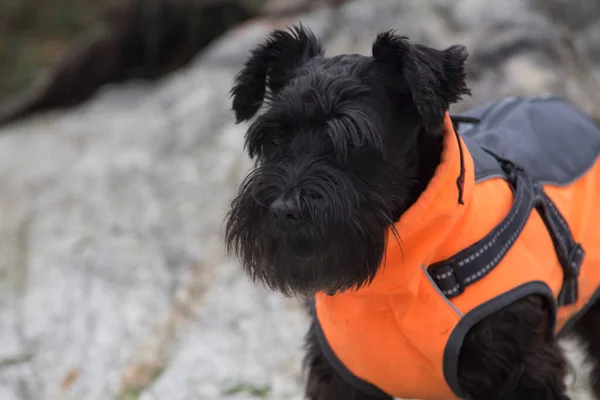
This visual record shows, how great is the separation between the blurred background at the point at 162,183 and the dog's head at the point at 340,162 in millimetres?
1581

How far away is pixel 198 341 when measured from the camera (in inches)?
156

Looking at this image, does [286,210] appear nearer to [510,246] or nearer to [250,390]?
[510,246]

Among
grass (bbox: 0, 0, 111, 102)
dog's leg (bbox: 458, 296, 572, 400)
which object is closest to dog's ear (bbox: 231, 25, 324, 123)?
dog's leg (bbox: 458, 296, 572, 400)

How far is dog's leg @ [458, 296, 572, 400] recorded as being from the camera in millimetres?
2408

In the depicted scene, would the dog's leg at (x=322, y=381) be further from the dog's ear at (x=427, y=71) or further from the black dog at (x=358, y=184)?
the dog's ear at (x=427, y=71)

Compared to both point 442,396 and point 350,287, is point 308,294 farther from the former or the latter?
point 442,396

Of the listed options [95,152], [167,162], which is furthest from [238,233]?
[95,152]

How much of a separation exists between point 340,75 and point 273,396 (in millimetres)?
1815

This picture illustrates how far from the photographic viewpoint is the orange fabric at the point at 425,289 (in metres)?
2.29

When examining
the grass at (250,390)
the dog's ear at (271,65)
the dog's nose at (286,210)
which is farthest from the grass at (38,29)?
the dog's nose at (286,210)

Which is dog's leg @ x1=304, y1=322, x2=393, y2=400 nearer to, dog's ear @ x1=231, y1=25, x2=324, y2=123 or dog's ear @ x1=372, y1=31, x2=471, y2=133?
dog's ear @ x1=231, y1=25, x2=324, y2=123

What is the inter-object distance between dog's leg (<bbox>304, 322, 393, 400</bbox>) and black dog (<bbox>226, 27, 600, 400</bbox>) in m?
0.43

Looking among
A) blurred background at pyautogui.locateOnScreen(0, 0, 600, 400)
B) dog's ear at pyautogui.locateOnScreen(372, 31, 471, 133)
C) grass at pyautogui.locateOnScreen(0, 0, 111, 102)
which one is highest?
dog's ear at pyautogui.locateOnScreen(372, 31, 471, 133)

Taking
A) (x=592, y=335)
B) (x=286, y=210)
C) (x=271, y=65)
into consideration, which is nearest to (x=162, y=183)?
(x=271, y=65)
